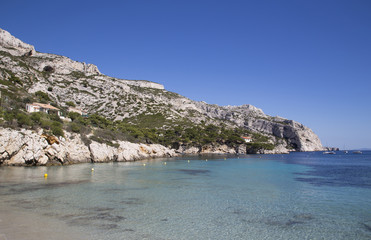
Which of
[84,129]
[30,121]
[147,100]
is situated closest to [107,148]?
[84,129]

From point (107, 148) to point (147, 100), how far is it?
66.5 m

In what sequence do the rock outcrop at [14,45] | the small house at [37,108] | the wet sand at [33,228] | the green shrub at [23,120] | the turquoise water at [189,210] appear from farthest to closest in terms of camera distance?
the rock outcrop at [14,45]
the small house at [37,108]
the green shrub at [23,120]
the turquoise water at [189,210]
the wet sand at [33,228]

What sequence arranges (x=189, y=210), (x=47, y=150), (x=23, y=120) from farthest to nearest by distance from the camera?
(x=23, y=120)
(x=47, y=150)
(x=189, y=210)

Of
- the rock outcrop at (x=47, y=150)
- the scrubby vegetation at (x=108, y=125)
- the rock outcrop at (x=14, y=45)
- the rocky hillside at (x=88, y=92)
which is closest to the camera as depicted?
the rock outcrop at (x=47, y=150)

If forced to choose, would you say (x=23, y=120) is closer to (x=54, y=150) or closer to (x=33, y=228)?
(x=54, y=150)

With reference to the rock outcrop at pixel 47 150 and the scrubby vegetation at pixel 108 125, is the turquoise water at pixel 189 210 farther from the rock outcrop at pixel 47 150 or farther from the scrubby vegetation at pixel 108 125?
the scrubby vegetation at pixel 108 125

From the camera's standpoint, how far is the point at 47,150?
33312mm

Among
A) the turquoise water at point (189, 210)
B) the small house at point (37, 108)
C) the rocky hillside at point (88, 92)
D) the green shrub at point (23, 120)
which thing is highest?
the rocky hillside at point (88, 92)

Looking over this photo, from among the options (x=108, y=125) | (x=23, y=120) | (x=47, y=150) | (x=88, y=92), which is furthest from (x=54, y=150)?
(x=88, y=92)

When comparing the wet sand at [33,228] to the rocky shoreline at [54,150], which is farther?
the rocky shoreline at [54,150]

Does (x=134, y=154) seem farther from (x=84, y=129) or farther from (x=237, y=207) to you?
(x=237, y=207)

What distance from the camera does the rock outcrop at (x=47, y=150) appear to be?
2991cm

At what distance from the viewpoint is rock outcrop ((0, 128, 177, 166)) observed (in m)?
29.9

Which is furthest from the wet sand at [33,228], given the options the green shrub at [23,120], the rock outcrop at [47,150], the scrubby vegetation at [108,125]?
the green shrub at [23,120]
